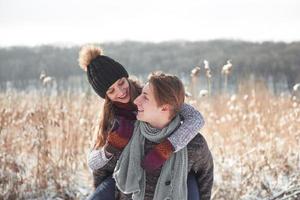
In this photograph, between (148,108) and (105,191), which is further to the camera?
(105,191)

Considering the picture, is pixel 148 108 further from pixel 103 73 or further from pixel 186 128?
pixel 103 73

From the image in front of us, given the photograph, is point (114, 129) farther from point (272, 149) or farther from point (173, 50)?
point (173, 50)

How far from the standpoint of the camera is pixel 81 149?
5.09 m

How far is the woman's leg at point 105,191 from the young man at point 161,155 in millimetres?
137

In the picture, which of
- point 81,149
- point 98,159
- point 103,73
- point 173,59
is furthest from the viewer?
point 173,59

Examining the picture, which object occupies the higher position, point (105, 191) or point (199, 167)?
point (199, 167)

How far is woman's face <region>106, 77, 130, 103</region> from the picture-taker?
287 cm

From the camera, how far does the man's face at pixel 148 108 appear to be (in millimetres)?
2600

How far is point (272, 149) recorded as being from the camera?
205 inches

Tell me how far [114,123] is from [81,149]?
233 cm

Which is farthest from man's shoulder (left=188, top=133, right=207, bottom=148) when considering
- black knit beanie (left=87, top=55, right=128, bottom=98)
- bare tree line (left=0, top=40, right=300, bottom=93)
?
bare tree line (left=0, top=40, right=300, bottom=93)

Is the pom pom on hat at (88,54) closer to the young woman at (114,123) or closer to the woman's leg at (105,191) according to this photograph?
the young woman at (114,123)

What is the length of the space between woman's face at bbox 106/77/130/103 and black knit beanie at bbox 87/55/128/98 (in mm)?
34

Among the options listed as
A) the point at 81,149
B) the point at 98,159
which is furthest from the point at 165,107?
the point at 81,149
